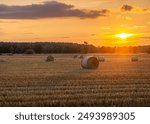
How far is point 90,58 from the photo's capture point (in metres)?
15.4

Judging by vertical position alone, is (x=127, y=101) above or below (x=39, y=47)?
above

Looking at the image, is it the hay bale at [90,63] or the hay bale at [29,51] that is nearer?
the hay bale at [90,63]

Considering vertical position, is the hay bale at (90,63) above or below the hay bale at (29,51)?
above

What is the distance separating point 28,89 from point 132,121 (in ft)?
14.2

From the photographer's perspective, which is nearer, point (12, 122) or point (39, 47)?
point (12, 122)

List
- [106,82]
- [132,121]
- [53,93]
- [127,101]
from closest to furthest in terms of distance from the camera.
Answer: [132,121] → [127,101] → [53,93] → [106,82]

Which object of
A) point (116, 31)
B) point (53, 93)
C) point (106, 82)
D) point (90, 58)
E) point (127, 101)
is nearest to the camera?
point (127, 101)

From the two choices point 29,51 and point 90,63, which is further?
point 29,51

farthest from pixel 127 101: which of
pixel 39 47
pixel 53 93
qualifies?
pixel 39 47

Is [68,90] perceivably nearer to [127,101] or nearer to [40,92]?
[40,92]

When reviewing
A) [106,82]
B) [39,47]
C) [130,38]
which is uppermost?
[130,38]

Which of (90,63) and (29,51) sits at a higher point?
(90,63)

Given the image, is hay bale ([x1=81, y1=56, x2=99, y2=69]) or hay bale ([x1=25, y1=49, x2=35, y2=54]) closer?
hay bale ([x1=81, y1=56, x2=99, y2=69])

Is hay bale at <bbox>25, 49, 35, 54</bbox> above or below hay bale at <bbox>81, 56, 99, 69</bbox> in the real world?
below
